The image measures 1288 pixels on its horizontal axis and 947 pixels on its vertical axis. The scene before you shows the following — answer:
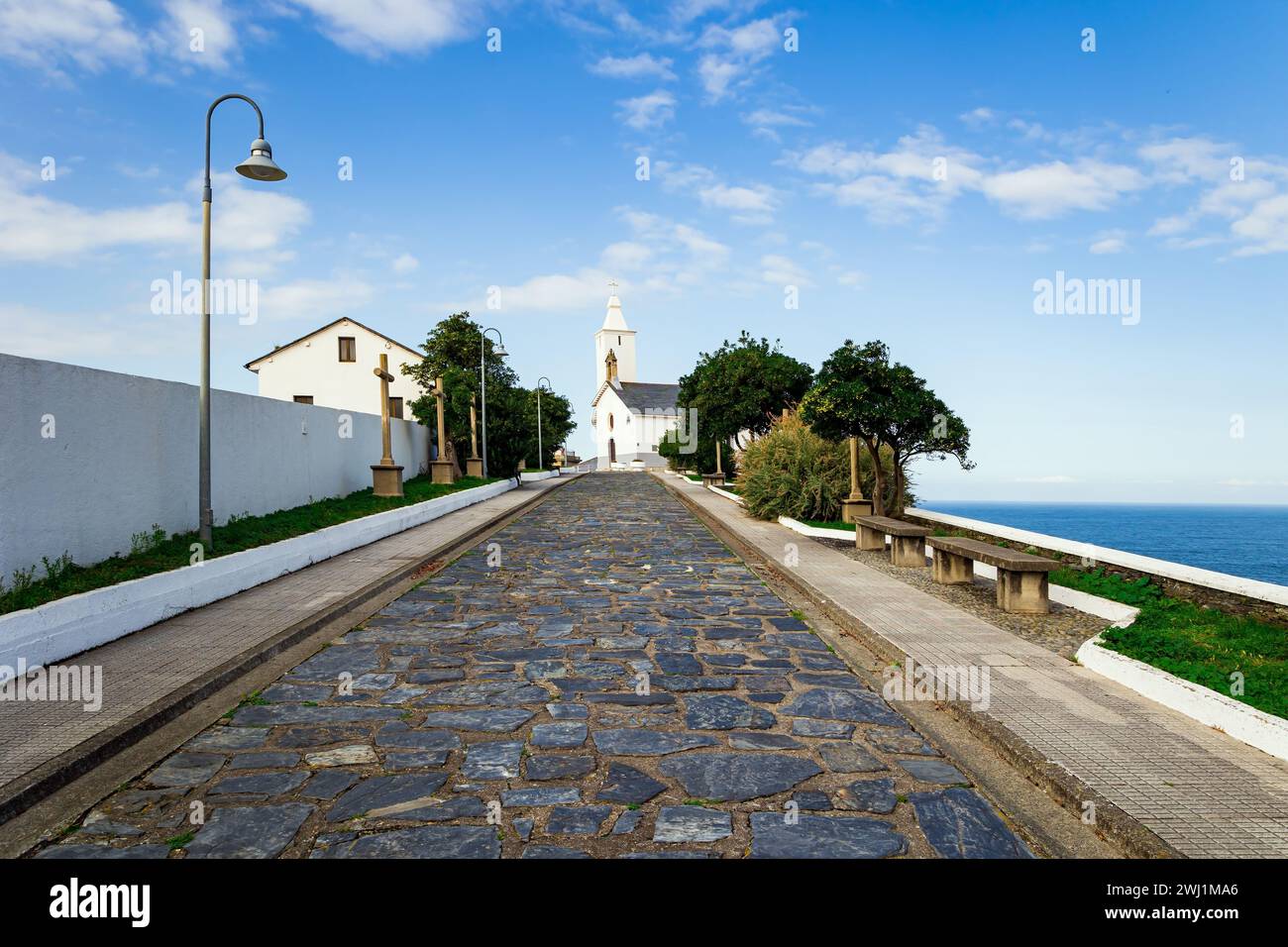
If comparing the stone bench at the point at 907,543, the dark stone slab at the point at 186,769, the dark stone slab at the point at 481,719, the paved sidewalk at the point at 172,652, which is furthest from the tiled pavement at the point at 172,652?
the stone bench at the point at 907,543

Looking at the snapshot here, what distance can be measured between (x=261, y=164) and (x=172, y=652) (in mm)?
7190

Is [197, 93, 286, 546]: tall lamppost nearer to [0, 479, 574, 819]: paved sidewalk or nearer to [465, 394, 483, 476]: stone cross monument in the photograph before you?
[0, 479, 574, 819]: paved sidewalk

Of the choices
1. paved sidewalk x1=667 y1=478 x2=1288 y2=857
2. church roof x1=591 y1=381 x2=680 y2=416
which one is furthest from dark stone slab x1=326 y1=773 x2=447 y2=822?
church roof x1=591 y1=381 x2=680 y2=416

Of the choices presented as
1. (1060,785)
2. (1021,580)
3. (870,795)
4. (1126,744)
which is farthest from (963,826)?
(1021,580)

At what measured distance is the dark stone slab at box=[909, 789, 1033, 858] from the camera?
338 centimetres

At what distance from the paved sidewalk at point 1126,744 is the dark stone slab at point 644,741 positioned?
186 centimetres

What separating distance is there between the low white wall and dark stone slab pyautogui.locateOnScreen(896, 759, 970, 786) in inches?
194

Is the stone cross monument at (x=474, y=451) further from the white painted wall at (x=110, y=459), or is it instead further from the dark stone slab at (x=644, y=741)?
the dark stone slab at (x=644, y=741)

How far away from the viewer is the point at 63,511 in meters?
8.06

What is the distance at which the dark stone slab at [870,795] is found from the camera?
3.82 m

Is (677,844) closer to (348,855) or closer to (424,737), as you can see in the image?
(348,855)

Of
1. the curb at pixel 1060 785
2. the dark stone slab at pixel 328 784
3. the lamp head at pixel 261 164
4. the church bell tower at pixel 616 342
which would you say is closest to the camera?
the curb at pixel 1060 785
